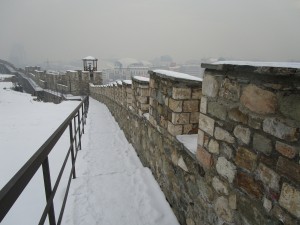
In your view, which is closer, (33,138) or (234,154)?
(234,154)

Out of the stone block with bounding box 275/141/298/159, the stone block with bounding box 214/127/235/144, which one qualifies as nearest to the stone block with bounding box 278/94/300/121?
the stone block with bounding box 275/141/298/159

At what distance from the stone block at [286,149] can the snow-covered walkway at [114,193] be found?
1785 mm

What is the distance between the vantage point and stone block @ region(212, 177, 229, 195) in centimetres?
184

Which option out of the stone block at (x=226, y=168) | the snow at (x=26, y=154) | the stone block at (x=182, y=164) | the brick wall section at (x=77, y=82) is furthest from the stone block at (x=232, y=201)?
the brick wall section at (x=77, y=82)

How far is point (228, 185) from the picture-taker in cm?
179

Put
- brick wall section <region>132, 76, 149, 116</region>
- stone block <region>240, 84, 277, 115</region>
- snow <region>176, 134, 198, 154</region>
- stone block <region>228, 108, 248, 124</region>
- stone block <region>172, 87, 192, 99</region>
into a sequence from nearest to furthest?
stone block <region>240, 84, 277, 115</region> < stone block <region>228, 108, 248, 124</region> < snow <region>176, 134, 198, 154</region> < stone block <region>172, 87, 192, 99</region> < brick wall section <region>132, 76, 149, 116</region>

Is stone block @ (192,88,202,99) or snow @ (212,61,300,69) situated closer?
snow @ (212,61,300,69)

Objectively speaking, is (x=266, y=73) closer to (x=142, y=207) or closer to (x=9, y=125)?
(x=142, y=207)

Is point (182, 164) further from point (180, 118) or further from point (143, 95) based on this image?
point (143, 95)

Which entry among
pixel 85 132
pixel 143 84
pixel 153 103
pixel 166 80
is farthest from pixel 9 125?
pixel 166 80

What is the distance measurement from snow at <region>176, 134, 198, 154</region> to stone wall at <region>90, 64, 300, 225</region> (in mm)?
13

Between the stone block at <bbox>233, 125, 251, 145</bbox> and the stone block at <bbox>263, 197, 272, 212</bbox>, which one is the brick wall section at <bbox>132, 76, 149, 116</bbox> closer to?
the stone block at <bbox>233, 125, 251, 145</bbox>

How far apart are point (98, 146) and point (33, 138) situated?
1886 millimetres

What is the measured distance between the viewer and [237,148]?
1651mm
